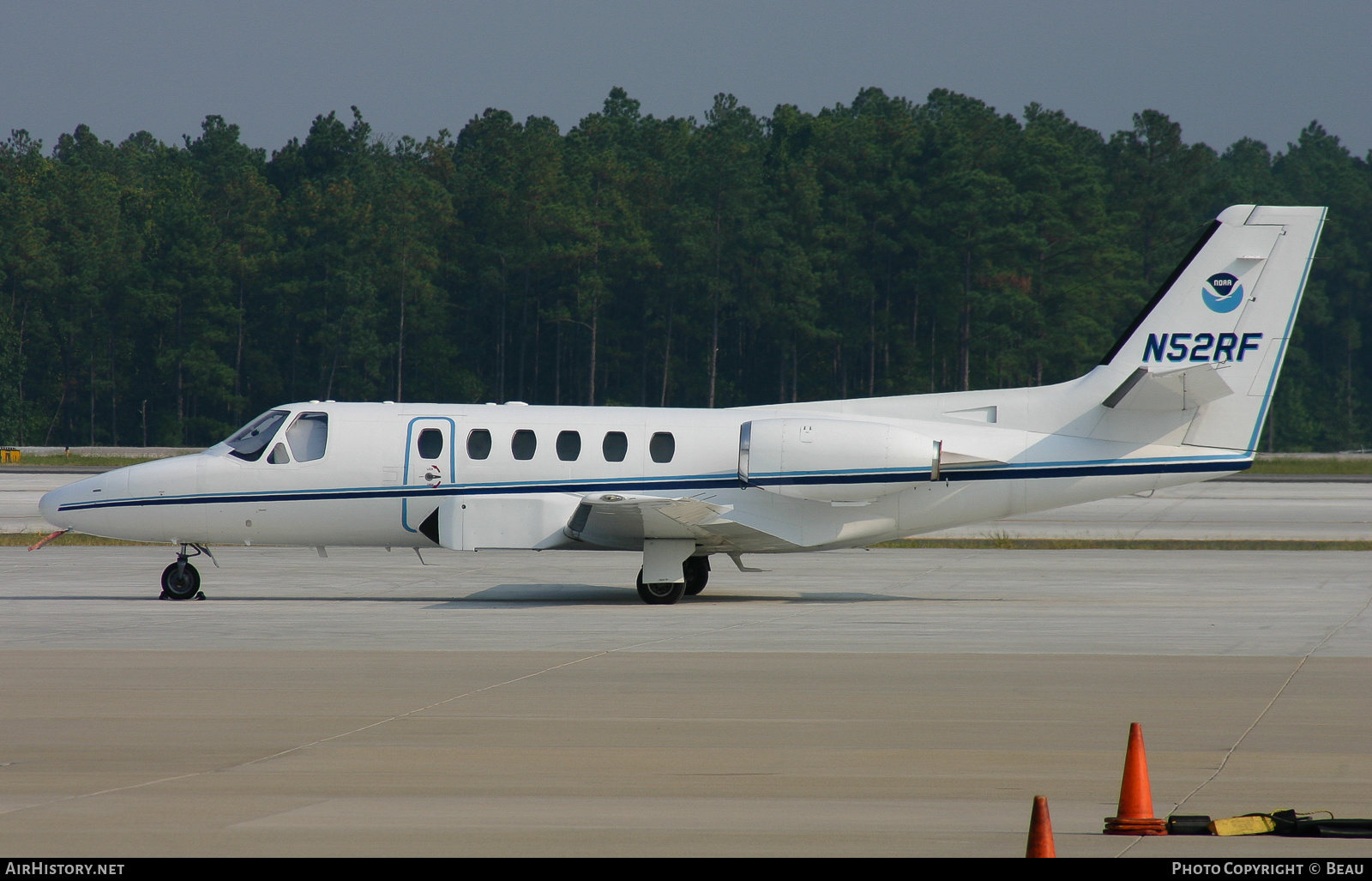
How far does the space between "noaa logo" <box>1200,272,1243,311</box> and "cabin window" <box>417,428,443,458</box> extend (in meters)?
10.7

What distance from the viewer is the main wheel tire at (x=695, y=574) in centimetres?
2027

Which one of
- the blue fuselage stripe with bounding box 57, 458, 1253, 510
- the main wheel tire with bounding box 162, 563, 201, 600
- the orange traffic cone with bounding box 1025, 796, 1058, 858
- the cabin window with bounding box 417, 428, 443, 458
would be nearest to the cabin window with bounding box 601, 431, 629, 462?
the blue fuselage stripe with bounding box 57, 458, 1253, 510

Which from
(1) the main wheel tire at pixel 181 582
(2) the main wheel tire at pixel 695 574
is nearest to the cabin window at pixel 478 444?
(2) the main wheel tire at pixel 695 574

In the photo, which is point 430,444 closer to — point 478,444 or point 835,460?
point 478,444

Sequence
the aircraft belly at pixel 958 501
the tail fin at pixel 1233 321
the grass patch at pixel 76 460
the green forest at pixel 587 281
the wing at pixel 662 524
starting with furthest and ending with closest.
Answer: the green forest at pixel 587 281 → the grass patch at pixel 76 460 → the aircraft belly at pixel 958 501 → the tail fin at pixel 1233 321 → the wing at pixel 662 524

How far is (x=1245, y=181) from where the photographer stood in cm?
11831

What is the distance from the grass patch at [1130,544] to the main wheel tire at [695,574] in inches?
341

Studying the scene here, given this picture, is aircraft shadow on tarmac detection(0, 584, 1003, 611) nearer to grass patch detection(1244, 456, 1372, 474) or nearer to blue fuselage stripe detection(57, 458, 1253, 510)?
blue fuselage stripe detection(57, 458, 1253, 510)

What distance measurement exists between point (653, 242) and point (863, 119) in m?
17.5

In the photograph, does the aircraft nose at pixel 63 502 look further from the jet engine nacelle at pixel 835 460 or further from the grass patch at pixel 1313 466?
the grass patch at pixel 1313 466

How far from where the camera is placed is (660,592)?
19281mm
